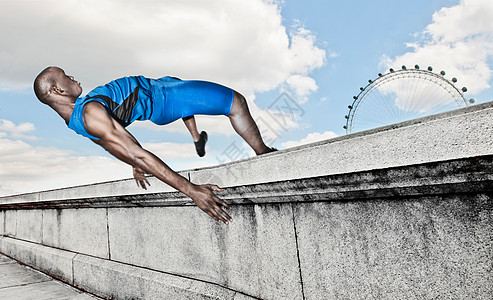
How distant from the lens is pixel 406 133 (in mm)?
1725

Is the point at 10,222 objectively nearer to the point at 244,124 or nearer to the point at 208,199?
the point at 244,124

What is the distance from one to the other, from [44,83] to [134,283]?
248cm

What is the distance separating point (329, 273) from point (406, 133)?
3.46 ft

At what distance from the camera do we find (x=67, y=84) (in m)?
3.90

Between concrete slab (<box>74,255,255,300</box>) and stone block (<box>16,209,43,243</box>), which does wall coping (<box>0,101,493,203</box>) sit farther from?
stone block (<box>16,209,43,243</box>)

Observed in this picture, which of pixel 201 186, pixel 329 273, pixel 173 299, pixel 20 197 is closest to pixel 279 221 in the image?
pixel 329 273

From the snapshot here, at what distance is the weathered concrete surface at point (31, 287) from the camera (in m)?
4.80

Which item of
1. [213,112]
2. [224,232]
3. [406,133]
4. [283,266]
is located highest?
[213,112]

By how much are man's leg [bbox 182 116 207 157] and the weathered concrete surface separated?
247 centimetres

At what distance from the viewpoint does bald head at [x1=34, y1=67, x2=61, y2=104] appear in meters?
3.82

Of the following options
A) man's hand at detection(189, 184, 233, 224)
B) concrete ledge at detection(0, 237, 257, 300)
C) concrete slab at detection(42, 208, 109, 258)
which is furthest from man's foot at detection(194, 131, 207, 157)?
man's hand at detection(189, 184, 233, 224)

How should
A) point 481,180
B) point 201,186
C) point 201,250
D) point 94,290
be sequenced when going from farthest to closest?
point 94,290 < point 201,250 < point 201,186 < point 481,180

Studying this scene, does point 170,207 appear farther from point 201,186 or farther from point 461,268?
point 461,268

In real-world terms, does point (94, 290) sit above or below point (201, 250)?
below
